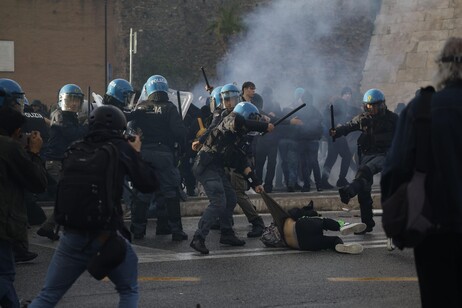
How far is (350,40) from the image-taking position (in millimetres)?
48562

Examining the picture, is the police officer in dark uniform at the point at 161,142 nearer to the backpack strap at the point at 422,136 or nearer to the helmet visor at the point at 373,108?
the helmet visor at the point at 373,108

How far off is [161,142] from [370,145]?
225cm

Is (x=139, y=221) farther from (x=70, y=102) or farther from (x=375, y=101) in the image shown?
(x=375, y=101)

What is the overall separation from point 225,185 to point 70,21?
38.4 metres

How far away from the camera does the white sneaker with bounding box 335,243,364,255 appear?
412 inches

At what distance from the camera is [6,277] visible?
6797 mm

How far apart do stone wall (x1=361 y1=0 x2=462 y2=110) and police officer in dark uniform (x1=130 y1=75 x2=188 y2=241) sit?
1798cm

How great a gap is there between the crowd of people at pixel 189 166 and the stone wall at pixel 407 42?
951 cm

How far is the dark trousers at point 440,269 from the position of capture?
15.8ft

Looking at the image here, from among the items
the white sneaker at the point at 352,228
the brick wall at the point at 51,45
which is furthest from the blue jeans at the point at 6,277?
the brick wall at the point at 51,45

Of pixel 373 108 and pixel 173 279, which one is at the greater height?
pixel 373 108

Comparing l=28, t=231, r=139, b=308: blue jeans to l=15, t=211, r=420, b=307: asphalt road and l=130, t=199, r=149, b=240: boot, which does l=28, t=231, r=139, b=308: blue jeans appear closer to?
l=15, t=211, r=420, b=307: asphalt road

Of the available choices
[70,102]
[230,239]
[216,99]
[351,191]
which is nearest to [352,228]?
[351,191]

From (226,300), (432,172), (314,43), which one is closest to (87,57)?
(314,43)
